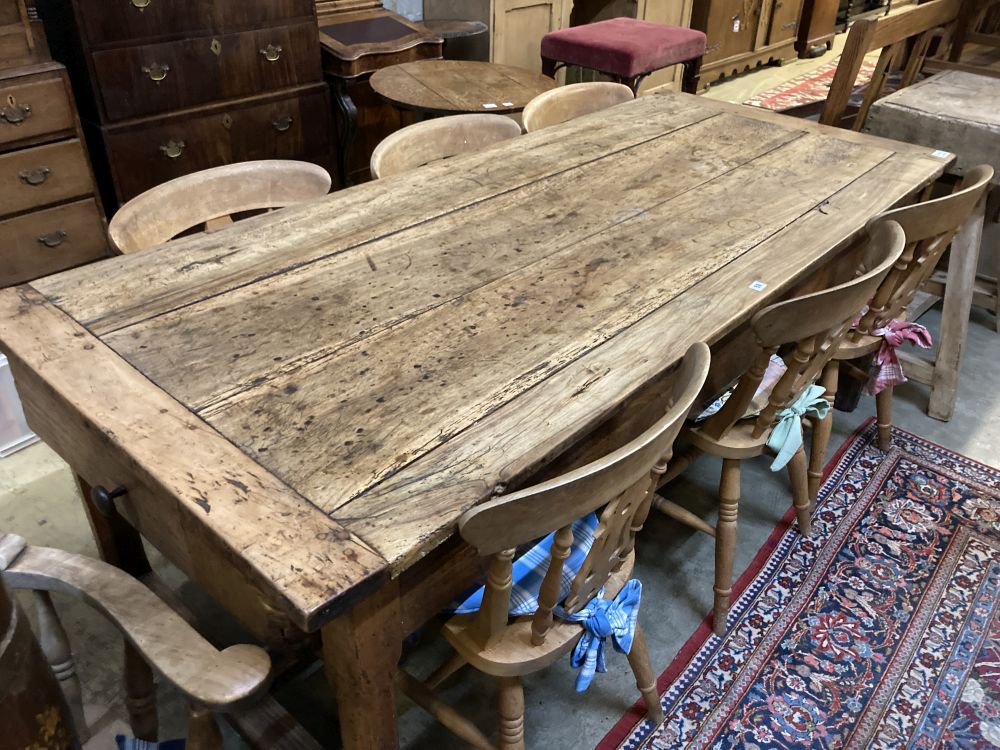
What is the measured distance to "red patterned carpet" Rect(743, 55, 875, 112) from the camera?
466 centimetres

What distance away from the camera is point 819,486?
197 cm

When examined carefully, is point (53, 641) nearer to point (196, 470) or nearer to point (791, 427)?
point (196, 470)

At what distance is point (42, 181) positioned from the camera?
94.3 inches

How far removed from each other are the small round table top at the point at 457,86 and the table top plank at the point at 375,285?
0.91 meters

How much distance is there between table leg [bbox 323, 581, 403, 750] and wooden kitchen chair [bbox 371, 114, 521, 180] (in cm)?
119

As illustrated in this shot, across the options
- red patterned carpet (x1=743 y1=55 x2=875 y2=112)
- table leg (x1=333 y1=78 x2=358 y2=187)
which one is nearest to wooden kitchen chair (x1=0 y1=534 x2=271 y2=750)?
table leg (x1=333 y1=78 x2=358 y2=187)

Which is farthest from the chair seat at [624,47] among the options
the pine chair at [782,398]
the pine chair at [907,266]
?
the pine chair at [782,398]

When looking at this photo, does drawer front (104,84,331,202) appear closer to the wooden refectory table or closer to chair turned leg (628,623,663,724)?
the wooden refectory table

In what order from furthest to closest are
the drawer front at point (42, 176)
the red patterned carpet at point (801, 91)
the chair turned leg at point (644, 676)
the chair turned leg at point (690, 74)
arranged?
the red patterned carpet at point (801, 91) → the chair turned leg at point (690, 74) → the drawer front at point (42, 176) → the chair turned leg at point (644, 676)

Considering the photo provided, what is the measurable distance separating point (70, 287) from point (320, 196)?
0.58 m

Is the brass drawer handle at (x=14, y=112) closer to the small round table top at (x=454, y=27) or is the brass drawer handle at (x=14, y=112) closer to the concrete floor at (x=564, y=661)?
the concrete floor at (x=564, y=661)

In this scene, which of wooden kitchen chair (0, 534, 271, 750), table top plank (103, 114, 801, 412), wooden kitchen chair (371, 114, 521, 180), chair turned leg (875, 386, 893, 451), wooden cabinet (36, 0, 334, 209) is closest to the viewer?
wooden kitchen chair (0, 534, 271, 750)

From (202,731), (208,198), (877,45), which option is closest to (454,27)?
(877,45)

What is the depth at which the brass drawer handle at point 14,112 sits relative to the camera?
2256 mm
